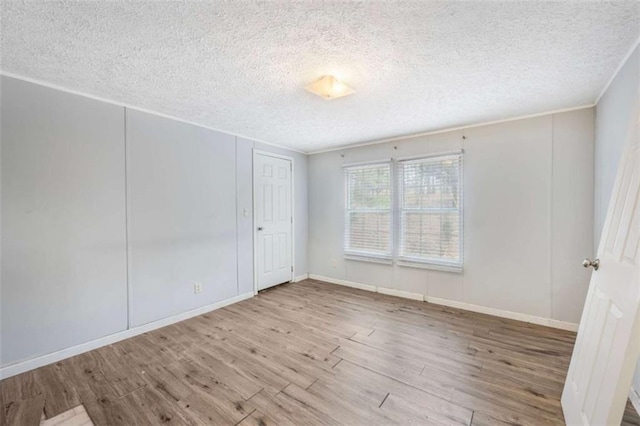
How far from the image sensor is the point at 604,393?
4.07 ft

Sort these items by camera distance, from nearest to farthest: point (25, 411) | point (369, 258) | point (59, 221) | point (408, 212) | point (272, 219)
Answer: point (25, 411) → point (59, 221) → point (408, 212) → point (369, 258) → point (272, 219)

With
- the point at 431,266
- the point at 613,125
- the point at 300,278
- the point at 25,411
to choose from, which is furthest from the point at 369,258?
the point at 25,411

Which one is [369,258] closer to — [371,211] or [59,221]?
[371,211]

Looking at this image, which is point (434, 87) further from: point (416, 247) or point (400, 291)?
point (400, 291)

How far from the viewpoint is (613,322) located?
1302 mm

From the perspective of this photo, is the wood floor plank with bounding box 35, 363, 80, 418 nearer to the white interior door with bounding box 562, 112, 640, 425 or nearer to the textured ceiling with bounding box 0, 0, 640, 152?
the textured ceiling with bounding box 0, 0, 640, 152

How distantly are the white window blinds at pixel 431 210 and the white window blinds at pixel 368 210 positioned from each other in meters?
0.24

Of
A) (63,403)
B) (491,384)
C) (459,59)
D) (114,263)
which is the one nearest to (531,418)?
(491,384)

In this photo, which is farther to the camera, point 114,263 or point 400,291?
point 400,291

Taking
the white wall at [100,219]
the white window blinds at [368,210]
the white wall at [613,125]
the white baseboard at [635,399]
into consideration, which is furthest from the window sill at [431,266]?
the white wall at [100,219]

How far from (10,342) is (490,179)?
484cm

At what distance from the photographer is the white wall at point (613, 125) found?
1.77 metres

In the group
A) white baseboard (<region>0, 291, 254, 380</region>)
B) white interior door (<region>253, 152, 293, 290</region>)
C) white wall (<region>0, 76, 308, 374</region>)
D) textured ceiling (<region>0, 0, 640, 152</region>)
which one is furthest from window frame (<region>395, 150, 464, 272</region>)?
white baseboard (<region>0, 291, 254, 380</region>)

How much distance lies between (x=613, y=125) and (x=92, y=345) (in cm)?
496
